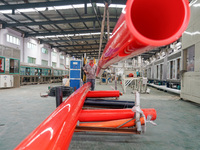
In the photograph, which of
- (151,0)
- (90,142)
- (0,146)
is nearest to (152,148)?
(90,142)

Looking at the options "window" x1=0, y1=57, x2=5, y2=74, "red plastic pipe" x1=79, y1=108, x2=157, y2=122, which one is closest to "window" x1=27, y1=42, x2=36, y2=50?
"window" x1=0, y1=57, x2=5, y2=74

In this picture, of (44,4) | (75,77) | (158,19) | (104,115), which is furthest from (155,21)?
(44,4)

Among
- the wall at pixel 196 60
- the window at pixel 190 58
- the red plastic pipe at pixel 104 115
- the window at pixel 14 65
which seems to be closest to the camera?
the red plastic pipe at pixel 104 115

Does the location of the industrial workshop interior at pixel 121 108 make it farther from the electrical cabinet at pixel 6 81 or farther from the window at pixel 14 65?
the window at pixel 14 65

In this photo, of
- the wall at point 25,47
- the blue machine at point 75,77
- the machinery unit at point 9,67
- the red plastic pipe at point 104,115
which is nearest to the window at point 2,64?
the machinery unit at point 9,67

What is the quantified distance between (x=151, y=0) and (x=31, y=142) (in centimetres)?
100

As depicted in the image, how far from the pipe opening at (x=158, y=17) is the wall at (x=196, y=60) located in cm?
380

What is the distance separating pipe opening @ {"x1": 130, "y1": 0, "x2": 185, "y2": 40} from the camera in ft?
2.19

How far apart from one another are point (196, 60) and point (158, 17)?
12.7ft

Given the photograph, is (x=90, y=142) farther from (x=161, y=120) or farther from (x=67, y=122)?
(x=161, y=120)

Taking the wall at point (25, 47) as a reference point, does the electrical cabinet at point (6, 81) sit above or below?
below

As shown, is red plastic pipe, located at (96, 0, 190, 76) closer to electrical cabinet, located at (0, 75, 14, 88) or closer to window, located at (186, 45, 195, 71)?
window, located at (186, 45, 195, 71)

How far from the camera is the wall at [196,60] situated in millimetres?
3736

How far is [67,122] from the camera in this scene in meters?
1.05
